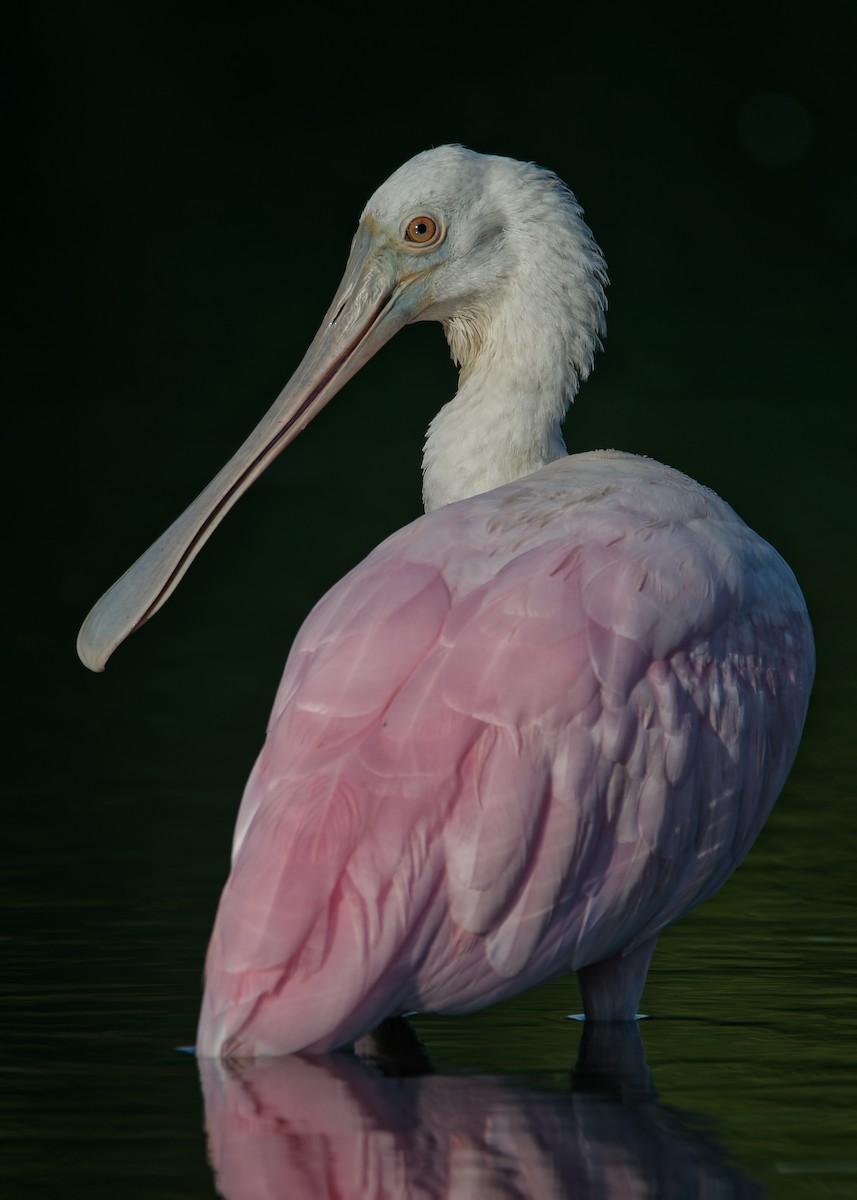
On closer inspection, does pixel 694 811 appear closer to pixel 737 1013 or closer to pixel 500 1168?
pixel 737 1013

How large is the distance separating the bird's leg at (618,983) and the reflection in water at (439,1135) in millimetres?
315

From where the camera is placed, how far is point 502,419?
5.84 meters

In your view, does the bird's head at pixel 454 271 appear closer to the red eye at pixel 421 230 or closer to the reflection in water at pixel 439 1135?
the red eye at pixel 421 230

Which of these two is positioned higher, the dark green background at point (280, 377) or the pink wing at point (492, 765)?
the pink wing at point (492, 765)

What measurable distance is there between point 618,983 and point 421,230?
1.97m

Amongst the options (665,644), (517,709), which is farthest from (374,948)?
(665,644)

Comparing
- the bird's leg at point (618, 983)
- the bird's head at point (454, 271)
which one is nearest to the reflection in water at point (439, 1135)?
the bird's leg at point (618, 983)

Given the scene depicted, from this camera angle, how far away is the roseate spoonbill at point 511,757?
4.12 meters

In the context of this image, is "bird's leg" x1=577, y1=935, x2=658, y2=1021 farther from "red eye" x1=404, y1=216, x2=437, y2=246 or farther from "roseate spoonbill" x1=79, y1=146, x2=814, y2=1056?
"red eye" x1=404, y1=216, x2=437, y2=246

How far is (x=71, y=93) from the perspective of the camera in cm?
2345

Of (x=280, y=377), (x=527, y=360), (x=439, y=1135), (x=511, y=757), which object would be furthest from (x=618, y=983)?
(x=280, y=377)

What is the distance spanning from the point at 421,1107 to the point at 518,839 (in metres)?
0.47

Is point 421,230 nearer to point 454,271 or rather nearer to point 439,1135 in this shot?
point 454,271

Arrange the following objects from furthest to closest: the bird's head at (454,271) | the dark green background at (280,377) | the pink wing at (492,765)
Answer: the bird's head at (454,271) → the dark green background at (280,377) → the pink wing at (492,765)
